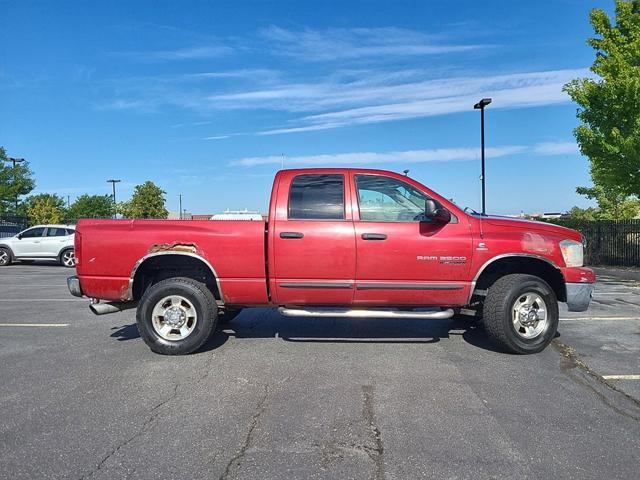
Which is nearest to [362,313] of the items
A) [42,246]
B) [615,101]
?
[615,101]

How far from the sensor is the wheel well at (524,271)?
5.45m

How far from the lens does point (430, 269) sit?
520cm

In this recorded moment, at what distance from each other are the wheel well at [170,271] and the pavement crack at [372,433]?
220 centimetres

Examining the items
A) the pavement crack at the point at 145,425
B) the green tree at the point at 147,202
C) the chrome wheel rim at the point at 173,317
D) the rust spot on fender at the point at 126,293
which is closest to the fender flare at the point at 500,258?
the pavement crack at the point at 145,425

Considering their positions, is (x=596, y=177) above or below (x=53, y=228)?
above

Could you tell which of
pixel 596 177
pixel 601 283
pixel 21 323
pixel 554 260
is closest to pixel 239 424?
pixel 554 260

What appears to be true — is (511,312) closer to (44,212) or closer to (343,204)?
(343,204)

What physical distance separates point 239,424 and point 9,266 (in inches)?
728

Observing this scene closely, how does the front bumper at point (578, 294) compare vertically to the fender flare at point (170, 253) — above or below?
below

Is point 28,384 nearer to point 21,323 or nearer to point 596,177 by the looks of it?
point 21,323

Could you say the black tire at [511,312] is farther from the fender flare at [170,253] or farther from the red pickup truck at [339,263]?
the fender flare at [170,253]

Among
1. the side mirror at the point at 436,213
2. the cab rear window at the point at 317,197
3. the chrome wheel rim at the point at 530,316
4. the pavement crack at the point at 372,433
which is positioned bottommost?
the pavement crack at the point at 372,433

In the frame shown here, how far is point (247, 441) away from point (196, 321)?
2.24 metres

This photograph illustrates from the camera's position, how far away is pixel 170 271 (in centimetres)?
571
